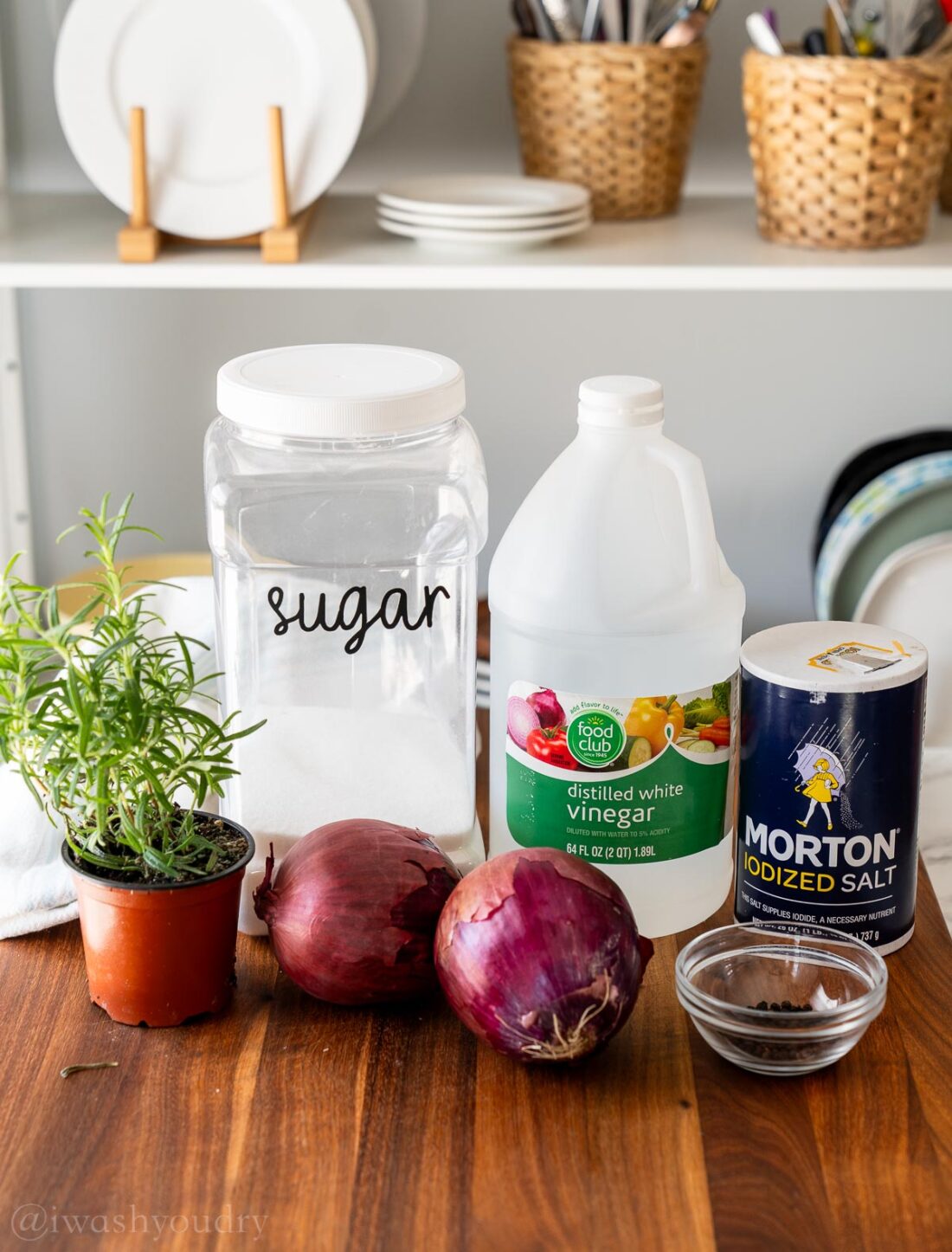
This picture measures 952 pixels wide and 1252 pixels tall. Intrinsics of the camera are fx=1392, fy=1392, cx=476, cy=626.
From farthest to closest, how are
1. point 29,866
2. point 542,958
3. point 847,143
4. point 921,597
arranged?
point 921,597 → point 847,143 → point 29,866 → point 542,958

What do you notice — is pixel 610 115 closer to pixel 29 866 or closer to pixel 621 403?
pixel 621 403

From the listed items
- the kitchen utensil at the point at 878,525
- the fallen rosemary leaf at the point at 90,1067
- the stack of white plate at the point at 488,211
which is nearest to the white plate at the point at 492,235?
the stack of white plate at the point at 488,211

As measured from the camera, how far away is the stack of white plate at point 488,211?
1.01 metres

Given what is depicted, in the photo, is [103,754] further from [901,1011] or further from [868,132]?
[868,132]

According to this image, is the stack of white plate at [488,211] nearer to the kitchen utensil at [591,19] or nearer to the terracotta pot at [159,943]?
the kitchen utensil at [591,19]

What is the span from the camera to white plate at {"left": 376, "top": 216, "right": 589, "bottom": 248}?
1.01 m

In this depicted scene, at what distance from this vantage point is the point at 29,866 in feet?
2.78

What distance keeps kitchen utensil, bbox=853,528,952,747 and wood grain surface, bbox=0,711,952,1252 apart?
49 cm

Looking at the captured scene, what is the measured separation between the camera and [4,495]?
1306mm

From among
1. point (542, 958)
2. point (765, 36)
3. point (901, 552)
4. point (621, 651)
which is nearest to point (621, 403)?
point (621, 651)

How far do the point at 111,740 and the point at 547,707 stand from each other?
230mm

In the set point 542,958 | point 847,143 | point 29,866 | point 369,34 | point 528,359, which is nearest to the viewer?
point 542,958

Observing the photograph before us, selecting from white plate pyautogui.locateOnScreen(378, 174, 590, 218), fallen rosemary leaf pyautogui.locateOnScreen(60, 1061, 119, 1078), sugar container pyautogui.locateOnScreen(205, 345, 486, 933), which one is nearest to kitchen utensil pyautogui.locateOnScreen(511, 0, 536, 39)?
white plate pyautogui.locateOnScreen(378, 174, 590, 218)

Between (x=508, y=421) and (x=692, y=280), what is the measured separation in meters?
0.38
